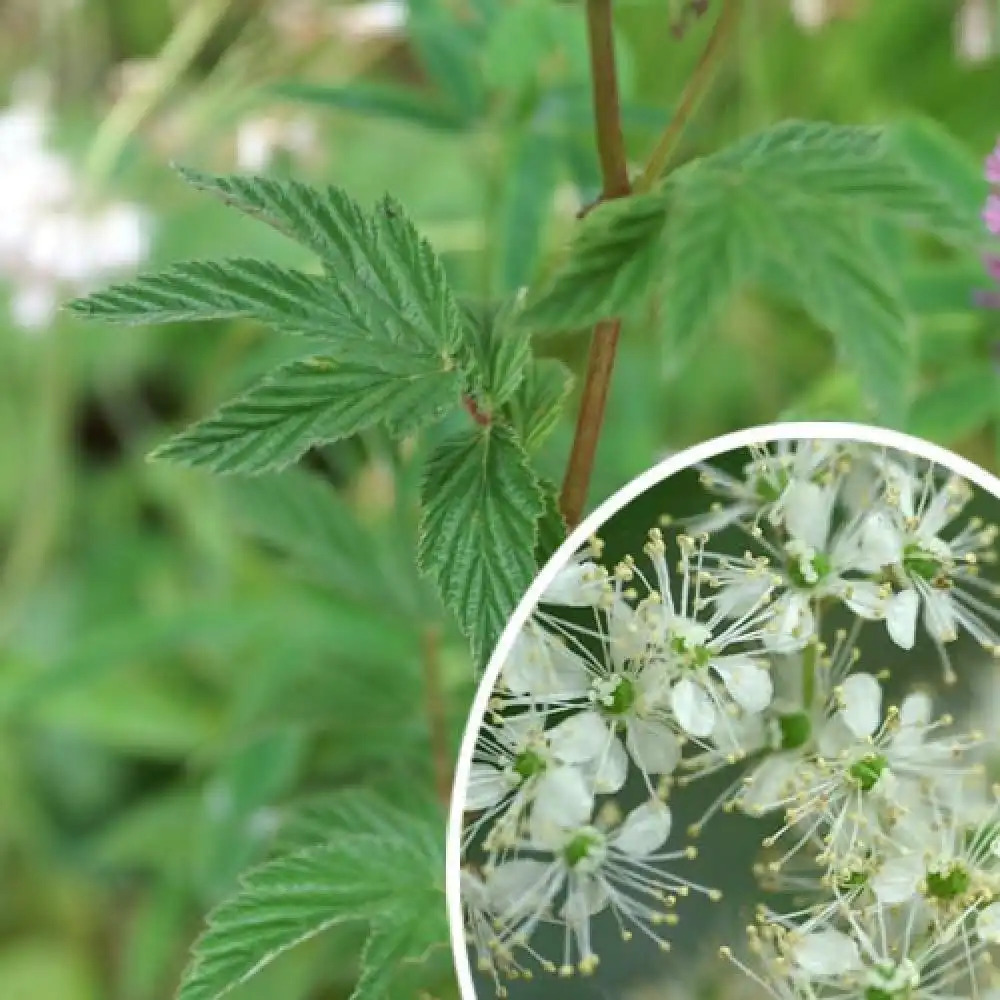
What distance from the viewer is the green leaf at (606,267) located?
34 centimetres

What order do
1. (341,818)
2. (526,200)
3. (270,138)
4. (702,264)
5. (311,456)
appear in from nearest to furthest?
(702,264), (341,818), (526,200), (311,456), (270,138)

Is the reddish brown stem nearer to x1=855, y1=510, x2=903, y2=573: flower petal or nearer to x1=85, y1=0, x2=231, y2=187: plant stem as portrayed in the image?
x1=855, y1=510, x2=903, y2=573: flower petal

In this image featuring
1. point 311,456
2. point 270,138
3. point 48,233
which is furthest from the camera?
point 48,233

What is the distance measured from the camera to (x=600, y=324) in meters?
A: 0.38

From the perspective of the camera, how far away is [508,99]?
0.83 meters

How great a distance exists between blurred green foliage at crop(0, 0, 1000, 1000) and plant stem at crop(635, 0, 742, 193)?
120mm

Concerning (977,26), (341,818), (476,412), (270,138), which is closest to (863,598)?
(476,412)

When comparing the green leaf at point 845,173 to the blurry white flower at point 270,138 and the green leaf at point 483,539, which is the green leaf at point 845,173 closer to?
the green leaf at point 483,539

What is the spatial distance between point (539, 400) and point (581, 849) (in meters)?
0.13

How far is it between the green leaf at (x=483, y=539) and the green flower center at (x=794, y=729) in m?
0.08

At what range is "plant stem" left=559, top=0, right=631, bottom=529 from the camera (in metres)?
0.39

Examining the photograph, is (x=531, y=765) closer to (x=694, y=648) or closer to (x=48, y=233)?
(x=694, y=648)

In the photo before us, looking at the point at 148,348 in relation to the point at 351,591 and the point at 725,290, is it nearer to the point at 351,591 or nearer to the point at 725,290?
the point at 351,591

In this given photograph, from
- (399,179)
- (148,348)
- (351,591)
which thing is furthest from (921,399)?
(148,348)
